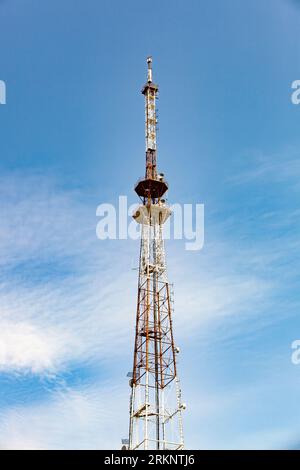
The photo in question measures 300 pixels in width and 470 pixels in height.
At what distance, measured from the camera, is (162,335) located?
49719mm

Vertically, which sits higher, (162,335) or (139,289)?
(139,289)

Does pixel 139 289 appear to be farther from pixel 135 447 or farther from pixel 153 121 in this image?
pixel 153 121

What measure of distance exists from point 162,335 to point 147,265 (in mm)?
7214

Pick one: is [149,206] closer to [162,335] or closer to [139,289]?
[139,289]

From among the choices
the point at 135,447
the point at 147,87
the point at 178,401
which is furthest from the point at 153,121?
the point at 135,447

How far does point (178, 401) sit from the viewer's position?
46.8m

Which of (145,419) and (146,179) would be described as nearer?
(145,419)

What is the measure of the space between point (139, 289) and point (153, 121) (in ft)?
62.2
